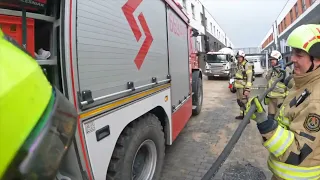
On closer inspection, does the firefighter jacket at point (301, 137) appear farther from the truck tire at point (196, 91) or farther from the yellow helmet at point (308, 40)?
the truck tire at point (196, 91)

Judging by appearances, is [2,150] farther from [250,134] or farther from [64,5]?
[250,134]

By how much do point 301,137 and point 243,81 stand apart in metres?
5.27

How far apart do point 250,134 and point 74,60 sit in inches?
183

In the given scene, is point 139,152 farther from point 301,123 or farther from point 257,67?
point 257,67

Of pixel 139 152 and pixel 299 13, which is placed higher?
pixel 299 13

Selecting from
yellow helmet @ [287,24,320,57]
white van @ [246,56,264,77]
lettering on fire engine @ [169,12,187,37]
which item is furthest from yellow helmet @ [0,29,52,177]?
white van @ [246,56,264,77]

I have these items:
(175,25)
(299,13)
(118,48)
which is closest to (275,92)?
(175,25)

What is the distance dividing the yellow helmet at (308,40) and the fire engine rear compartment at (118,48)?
1.42 m

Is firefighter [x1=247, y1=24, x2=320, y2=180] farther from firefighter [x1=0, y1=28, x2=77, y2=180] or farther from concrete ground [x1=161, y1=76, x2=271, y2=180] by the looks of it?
concrete ground [x1=161, y1=76, x2=271, y2=180]

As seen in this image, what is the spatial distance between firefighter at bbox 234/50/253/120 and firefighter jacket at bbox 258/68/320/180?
4.87 metres

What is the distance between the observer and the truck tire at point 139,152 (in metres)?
2.22

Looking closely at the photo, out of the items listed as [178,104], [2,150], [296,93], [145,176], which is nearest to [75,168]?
[2,150]

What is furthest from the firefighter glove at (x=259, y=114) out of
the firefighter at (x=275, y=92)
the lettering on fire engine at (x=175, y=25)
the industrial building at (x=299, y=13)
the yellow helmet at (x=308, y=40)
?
the industrial building at (x=299, y=13)

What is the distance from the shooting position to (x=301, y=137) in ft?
5.26
